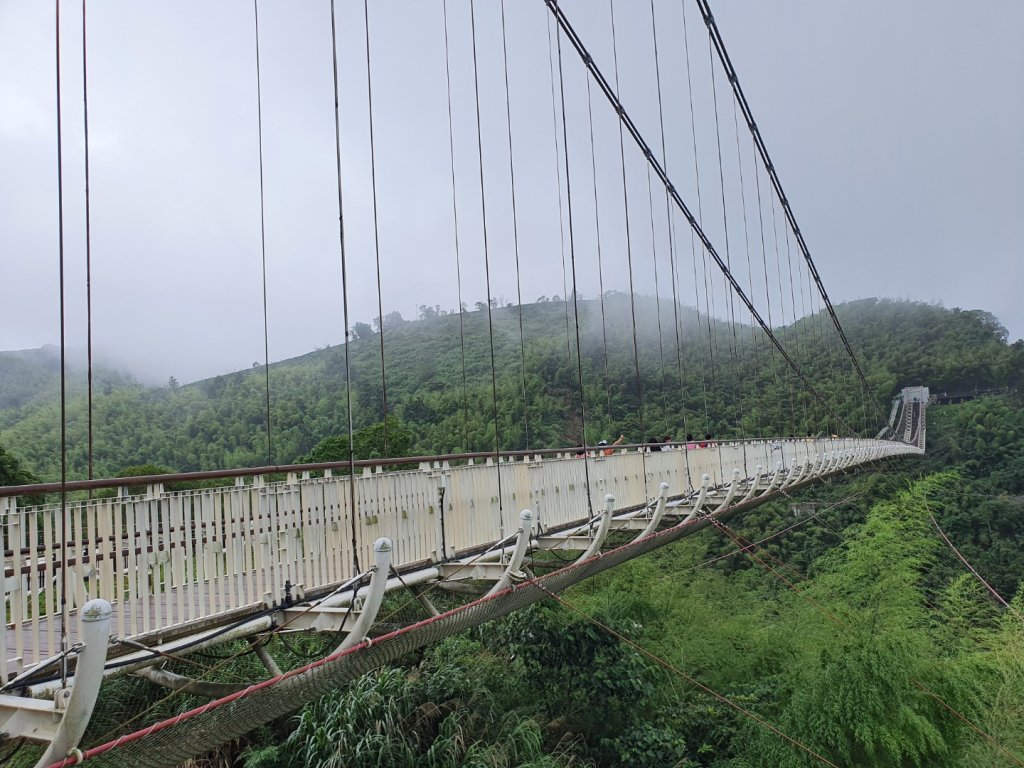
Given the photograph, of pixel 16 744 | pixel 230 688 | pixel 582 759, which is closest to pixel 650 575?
pixel 582 759

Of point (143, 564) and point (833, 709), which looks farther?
point (833, 709)

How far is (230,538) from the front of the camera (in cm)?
262

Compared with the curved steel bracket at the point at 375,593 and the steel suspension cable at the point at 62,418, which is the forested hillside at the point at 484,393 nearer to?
Answer: the curved steel bracket at the point at 375,593

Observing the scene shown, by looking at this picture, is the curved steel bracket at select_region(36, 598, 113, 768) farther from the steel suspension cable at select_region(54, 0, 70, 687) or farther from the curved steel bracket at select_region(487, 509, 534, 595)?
the curved steel bracket at select_region(487, 509, 534, 595)

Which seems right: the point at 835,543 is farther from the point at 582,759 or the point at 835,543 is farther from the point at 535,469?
the point at 535,469

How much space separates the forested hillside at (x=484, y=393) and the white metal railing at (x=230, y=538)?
68.3 inches

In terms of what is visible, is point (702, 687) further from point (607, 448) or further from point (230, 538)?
point (230, 538)

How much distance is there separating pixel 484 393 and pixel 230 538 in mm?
18480

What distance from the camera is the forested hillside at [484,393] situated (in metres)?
16.3

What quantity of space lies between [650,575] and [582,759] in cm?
452

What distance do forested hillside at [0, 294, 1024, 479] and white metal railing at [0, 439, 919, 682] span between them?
1734 mm

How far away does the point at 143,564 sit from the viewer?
2.37 metres

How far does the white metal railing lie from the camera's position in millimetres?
2145

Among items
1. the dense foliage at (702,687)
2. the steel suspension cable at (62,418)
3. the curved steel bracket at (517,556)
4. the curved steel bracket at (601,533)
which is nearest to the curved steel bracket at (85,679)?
the steel suspension cable at (62,418)
